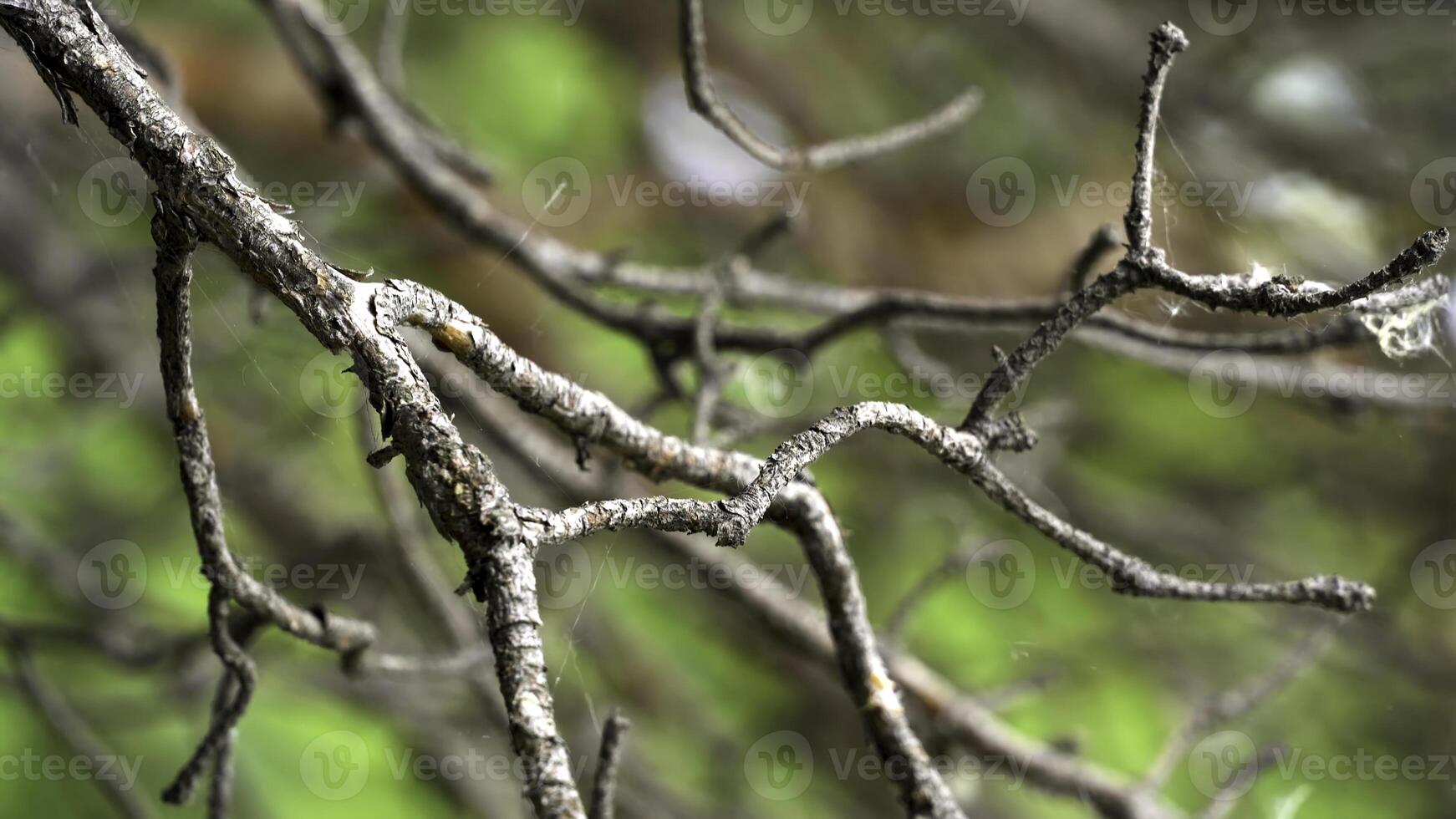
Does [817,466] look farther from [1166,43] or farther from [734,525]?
[734,525]

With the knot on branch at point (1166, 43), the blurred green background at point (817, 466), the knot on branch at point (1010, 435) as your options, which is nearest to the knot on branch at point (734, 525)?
the knot on branch at point (1010, 435)

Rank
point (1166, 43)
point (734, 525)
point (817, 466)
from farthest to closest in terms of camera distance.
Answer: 1. point (817, 466)
2. point (1166, 43)
3. point (734, 525)

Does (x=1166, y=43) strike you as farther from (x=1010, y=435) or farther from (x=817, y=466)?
(x=817, y=466)

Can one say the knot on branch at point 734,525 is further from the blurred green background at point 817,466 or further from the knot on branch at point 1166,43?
the blurred green background at point 817,466

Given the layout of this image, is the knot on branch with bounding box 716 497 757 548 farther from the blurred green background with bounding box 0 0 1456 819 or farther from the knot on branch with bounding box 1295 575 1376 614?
the blurred green background with bounding box 0 0 1456 819

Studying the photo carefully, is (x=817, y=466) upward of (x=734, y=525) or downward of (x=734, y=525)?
upward

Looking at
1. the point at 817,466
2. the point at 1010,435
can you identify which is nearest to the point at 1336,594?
the point at 1010,435

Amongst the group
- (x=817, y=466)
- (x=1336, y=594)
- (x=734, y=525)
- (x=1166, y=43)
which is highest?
(x=817, y=466)

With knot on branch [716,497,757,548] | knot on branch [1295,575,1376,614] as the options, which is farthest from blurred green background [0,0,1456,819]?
knot on branch [716,497,757,548]

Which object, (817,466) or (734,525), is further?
(817,466)

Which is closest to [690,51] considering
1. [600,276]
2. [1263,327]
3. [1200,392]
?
[600,276]

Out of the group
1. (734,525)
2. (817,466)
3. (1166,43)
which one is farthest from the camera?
(817,466)
